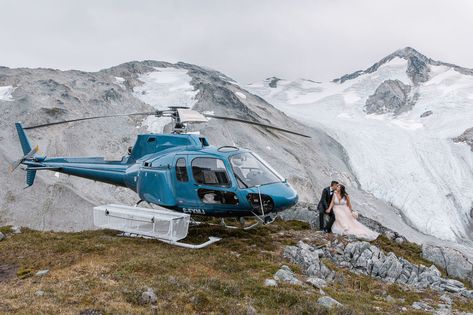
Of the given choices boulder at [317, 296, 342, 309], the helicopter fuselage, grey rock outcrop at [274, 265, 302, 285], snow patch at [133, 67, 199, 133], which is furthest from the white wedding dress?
snow patch at [133, 67, 199, 133]

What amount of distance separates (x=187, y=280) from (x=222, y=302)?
1.54 meters

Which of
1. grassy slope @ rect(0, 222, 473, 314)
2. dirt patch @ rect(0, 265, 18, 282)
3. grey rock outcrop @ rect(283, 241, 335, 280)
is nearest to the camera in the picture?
grassy slope @ rect(0, 222, 473, 314)

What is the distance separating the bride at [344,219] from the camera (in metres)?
15.5

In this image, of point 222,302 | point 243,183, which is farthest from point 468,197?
point 222,302

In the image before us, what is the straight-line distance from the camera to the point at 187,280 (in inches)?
376

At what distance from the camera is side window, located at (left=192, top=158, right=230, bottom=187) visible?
13.6 metres

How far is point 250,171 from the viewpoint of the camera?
1378 centimetres

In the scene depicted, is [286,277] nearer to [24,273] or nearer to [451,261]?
[24,273]

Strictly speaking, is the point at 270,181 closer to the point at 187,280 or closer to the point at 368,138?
the point at 187,280

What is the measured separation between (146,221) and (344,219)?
7192 millimetres

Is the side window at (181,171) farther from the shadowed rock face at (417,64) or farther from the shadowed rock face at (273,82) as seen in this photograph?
the shadowed rock face at (273,82)

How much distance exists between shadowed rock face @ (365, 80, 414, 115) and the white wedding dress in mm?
86289

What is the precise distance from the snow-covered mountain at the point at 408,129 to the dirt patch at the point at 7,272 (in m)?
53.5

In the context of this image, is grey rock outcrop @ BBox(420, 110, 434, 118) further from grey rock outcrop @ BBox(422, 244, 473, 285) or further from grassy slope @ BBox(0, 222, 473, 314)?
grassy slope @ BBox(0, 222, 473, 314)
